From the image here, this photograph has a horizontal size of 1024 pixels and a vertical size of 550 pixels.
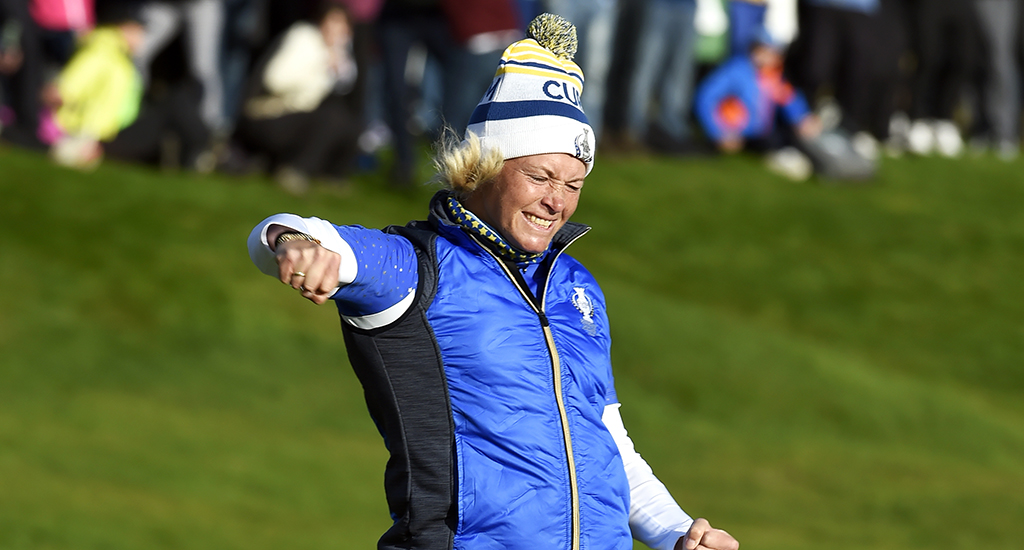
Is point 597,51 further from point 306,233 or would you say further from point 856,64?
point 306,233

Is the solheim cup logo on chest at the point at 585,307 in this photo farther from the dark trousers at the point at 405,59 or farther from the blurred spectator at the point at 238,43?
the blurred spectator at the point at 238,43

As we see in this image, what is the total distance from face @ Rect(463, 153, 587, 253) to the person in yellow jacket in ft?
24.5

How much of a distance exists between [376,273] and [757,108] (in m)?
11.2

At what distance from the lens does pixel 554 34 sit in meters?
2.97

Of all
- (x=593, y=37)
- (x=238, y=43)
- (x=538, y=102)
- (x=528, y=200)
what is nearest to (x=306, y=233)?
(x=528, y=200)

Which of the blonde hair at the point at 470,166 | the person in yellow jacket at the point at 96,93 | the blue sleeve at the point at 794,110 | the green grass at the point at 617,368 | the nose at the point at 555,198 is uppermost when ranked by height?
the person in yellow jacket at the point at 96,93

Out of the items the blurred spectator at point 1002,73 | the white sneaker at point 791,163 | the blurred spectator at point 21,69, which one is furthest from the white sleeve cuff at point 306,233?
the blurred spectator at point 1002,73

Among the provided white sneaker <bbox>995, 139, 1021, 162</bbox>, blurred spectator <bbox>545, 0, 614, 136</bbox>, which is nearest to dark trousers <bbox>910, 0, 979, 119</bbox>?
white sneaker <bbox>995, 139, 1021, 162</bbox>

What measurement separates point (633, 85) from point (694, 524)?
9832 mm

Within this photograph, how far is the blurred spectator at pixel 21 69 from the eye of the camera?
974 centimetres

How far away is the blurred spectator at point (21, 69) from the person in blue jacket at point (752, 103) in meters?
6.17

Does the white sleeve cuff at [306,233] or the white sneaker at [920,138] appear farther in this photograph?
the white sneaker at [920,138]

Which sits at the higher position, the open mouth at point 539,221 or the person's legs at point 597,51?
the person's legs at point 597,51

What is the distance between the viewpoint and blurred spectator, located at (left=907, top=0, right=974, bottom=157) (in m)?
14.6
